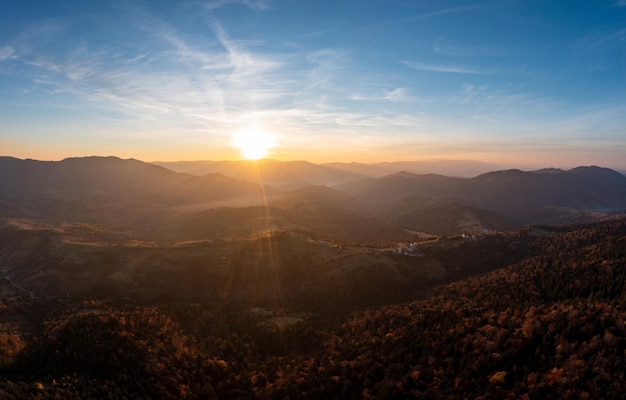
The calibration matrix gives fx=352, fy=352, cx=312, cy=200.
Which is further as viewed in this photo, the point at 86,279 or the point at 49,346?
the point at 86,279

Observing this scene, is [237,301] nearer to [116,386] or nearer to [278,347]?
[278,347]

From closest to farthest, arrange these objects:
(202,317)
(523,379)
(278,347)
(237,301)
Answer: (523,379) → (278,347) → (202,317) → (237,301)

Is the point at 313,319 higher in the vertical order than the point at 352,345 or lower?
lower

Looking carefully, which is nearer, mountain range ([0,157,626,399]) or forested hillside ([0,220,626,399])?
forested hillside ([0,220,626,399])

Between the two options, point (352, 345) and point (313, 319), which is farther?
point (313, 319)

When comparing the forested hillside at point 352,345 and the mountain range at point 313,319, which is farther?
the mountain range at point 313,319

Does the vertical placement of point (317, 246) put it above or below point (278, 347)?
above

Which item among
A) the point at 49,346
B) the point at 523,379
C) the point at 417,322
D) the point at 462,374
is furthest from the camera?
the point at 417,322

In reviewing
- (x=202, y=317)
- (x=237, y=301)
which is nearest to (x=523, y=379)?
(x=202, y=317)
